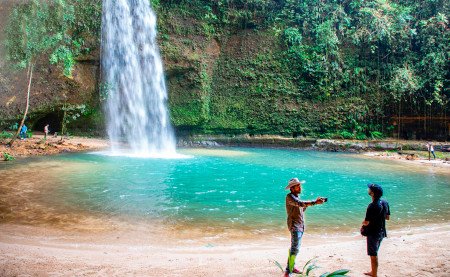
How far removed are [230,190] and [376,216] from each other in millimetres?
6710

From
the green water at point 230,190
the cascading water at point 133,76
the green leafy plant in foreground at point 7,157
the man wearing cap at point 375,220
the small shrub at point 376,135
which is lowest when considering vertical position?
the green water at point 230,190

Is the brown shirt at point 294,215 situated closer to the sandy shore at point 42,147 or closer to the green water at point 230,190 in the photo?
the green water at point 230,190

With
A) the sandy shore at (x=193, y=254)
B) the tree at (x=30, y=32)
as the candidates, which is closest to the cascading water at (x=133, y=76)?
the tree at (x=30, y=32)

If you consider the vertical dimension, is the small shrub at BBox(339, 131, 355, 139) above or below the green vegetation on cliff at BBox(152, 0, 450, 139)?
below

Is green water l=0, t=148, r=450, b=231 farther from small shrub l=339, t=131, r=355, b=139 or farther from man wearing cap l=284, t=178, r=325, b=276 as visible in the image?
small shrub l=339, t=131, r=355, b=139

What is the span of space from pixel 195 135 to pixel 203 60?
5944 mm

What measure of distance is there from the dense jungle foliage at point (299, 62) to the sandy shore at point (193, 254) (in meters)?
20.5

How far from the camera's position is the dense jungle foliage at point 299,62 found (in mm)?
25094

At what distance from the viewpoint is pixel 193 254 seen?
18.3 feet

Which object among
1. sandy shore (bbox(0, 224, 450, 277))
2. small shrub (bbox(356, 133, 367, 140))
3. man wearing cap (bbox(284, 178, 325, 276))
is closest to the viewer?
man wearing cap (bbox(284, 178, 325, 276))

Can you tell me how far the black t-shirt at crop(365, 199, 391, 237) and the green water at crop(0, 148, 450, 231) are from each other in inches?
117

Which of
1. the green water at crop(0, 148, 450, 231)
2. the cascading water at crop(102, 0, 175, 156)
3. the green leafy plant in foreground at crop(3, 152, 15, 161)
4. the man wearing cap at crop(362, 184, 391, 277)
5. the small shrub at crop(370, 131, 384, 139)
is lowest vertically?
the green water at crop(0, 148, 450, 231)

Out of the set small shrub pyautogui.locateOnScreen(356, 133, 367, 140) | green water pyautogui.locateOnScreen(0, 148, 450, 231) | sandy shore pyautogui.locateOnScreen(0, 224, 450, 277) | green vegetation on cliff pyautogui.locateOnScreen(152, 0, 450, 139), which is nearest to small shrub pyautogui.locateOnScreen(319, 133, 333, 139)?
green vegetation on cliff pyautogui.locateOnScreen(152, 0, 450, 139)

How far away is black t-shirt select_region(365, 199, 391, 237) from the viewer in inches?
171
